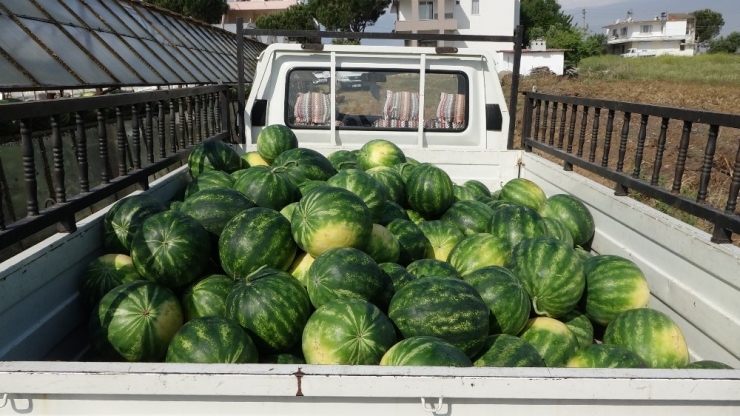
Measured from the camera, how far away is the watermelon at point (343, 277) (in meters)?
2.41

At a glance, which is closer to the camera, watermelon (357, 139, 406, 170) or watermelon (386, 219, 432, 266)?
watermelon (386, 219, 432, 266)

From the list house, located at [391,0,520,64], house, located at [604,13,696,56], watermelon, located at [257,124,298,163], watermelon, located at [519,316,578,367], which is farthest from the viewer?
house, located at [604,13,696,56]

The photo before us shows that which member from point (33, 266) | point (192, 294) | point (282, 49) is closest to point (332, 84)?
point (282, 49)

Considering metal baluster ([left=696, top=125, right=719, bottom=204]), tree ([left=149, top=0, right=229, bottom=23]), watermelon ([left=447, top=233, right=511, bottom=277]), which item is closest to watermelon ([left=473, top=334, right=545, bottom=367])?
watermelon ([left=447, top=233, right=511, bottom=277])

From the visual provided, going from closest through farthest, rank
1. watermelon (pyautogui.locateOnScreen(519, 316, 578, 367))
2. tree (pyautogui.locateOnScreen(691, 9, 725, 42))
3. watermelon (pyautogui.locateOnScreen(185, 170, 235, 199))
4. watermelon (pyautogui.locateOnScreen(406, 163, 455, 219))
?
watermelon (pyautogui.locateOnScreen(519, 316, 578, 367)), watermelon (pyautogui.locateOnScreen(185, 170, 235, 199)), watermelon (pyautogui.locateOnScreen(406, 163, 455, 219)), tree (pyautogui.locateOnScreen(691, 9, 725, 42))

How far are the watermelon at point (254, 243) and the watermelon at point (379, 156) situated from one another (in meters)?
1.62

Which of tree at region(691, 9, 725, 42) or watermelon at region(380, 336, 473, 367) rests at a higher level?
tree at region(691, 9, 725, 42)

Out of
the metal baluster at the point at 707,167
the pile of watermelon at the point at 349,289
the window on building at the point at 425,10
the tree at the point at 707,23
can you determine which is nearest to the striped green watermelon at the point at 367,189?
the pile of watermelon at the point at 349,289

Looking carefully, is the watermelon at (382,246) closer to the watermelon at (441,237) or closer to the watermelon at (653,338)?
the watermelon at (441,237)

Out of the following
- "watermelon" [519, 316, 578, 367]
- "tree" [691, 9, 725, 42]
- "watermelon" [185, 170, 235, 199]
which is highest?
"tree" [691, 9, 725, 42]

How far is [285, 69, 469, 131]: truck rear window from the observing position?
204 inches

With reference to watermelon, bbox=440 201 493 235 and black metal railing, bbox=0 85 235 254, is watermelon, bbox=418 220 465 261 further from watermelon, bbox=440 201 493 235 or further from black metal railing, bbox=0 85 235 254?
black metal railing, bbox=0 85 235 254

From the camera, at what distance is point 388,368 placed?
1529 millimetres

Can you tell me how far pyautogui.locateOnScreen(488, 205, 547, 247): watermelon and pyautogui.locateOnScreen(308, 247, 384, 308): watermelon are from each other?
1.09m
